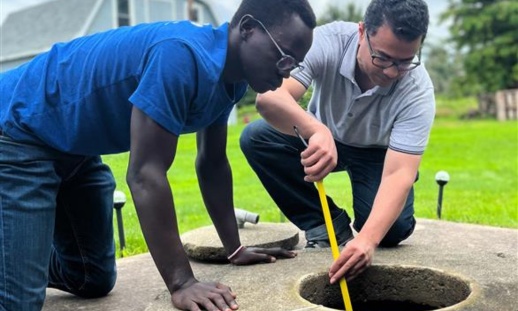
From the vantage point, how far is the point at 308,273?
2.24 metres

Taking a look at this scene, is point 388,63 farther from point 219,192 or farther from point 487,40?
point 487,40

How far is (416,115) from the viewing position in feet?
8.39

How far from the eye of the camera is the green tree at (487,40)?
72.3 ft

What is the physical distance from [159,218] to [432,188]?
4.75 m

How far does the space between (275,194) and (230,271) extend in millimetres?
818

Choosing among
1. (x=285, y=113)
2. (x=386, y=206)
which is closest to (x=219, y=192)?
(x=285, y=113)

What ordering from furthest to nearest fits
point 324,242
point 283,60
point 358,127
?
point 324,242, point 358,127, point 283,60

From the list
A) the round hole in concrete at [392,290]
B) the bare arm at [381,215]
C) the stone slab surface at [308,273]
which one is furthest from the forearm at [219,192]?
the bare arm at [381,215]

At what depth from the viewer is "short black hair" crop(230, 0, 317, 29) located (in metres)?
1.89

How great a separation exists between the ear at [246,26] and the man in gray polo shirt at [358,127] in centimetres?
42

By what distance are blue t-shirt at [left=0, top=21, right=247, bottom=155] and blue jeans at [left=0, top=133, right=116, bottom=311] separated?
0.09 metres

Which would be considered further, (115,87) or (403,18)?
(403,18)

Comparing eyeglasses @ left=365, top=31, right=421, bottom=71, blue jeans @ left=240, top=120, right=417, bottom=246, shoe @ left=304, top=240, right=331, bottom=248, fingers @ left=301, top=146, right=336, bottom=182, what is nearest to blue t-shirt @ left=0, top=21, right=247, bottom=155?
fingers @ left=301, top=146, right=336, bottom=182

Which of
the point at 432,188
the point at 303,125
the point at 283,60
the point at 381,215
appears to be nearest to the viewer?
the point at 283,60
